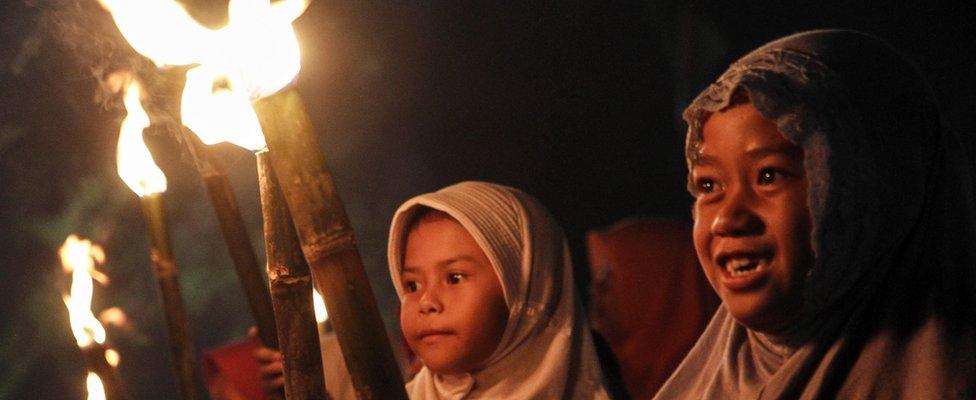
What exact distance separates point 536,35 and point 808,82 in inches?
114

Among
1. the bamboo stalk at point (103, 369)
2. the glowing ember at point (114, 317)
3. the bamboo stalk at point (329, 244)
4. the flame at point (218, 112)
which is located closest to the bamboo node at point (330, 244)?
the bamboo stalk at point (329, 244)

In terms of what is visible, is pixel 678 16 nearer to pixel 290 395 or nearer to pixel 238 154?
pixel 238 154

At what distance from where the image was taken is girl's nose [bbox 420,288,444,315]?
3.04m

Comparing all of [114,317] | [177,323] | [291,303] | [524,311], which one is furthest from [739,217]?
[114,317]

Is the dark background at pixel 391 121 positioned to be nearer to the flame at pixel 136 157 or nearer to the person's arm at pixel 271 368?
the flame at pixel 136 157

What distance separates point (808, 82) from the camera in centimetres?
223

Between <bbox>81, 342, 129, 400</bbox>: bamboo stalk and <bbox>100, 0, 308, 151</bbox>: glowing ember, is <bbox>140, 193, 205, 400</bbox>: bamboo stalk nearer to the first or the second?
<bbox>81, 342, 129, 400</bbox>: bamboo stalk

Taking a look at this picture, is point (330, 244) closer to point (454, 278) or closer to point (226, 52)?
point (226, 52)

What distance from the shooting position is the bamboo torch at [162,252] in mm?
2879

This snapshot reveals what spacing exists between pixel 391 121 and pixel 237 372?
1.68 metres

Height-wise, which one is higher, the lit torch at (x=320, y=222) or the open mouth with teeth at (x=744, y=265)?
the lit torch at (x=320, y=222)

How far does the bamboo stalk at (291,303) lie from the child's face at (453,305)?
1.06m

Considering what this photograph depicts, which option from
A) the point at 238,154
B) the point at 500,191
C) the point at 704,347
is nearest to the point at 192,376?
the point at 500,191

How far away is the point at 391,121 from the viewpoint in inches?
221
